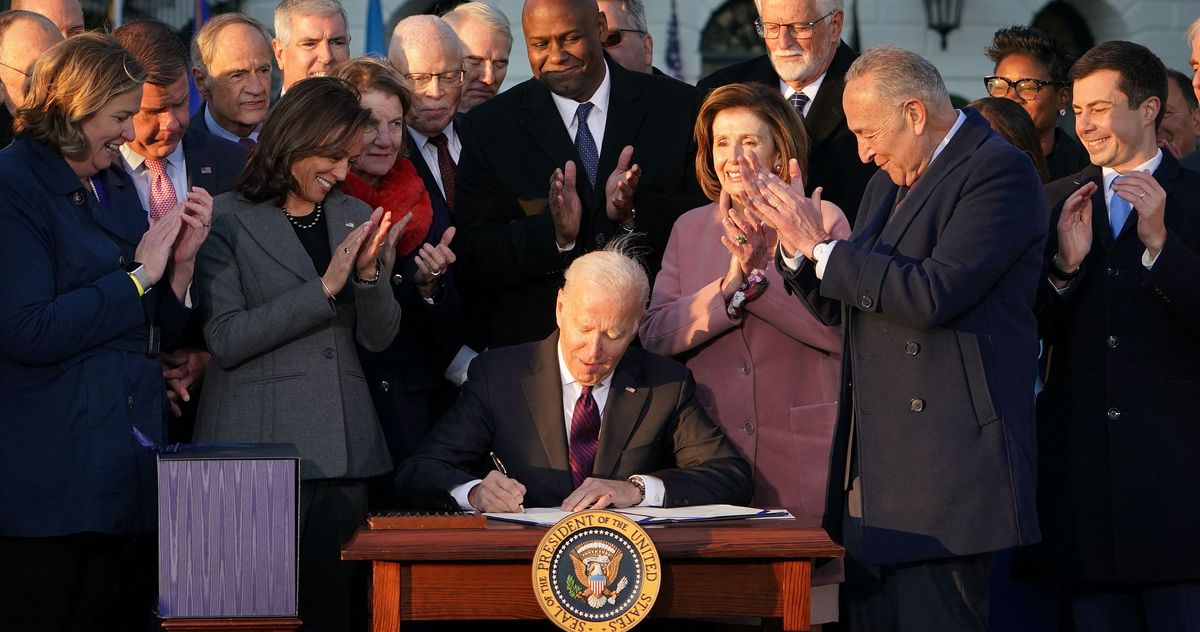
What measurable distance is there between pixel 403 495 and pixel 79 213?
1100mm

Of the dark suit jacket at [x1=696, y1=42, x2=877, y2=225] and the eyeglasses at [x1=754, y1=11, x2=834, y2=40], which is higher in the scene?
the eyeglasses at [x1=754, y1=11, x2=834, y2=40]

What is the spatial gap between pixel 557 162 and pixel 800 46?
1001 millimetres

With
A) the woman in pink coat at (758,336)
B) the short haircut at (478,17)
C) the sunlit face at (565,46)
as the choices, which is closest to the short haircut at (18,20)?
the sunlit face at (565,46)

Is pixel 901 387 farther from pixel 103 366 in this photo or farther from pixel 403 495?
pixel 103 366

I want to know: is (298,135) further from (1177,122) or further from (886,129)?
(1177,122)

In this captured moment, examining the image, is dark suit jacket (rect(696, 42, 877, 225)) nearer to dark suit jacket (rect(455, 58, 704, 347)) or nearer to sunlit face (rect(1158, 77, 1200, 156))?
dark suit jacket (rect(455, 58, 704, 347))

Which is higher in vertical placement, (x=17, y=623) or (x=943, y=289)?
(x=943, y=289)

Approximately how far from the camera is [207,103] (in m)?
6.03

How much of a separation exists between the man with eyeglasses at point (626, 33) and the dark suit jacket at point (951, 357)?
8.39 ft

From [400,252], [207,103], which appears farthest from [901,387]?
[207,103]

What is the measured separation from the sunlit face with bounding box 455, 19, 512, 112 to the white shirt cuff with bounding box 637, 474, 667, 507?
8.70 ft

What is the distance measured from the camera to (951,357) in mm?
4203

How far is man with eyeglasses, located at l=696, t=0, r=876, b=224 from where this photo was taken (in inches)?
221

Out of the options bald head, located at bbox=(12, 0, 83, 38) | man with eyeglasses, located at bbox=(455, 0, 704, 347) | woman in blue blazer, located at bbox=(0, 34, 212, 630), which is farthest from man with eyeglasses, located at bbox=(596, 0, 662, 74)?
woman in blue blazer, located at bbox=(0, 34, 212, 630)
